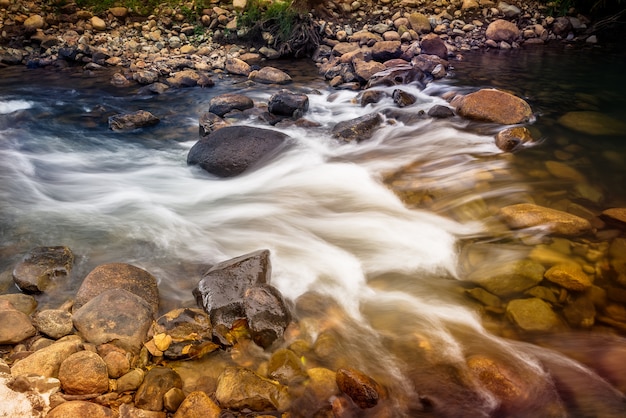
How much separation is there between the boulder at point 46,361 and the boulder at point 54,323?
0.24 m

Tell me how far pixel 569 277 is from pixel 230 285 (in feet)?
8.12

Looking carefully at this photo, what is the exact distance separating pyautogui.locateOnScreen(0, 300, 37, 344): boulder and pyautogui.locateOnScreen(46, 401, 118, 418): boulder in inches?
30.6

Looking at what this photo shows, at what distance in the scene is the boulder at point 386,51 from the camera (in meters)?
10.1

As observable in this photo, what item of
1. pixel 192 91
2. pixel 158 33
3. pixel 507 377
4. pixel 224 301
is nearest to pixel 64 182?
pixel 224 301

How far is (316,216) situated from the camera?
4.55m

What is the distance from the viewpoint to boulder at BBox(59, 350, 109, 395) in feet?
7.14

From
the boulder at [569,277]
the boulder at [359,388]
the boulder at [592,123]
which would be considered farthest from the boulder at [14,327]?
the boulder at [592,123]

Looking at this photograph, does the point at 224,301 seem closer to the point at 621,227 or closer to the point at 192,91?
the point at 621,227

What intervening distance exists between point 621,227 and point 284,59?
31.0ft

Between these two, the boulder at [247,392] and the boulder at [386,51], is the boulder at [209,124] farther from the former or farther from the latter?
the boulder at [386,51]

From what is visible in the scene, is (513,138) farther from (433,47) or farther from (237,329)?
(433,47)

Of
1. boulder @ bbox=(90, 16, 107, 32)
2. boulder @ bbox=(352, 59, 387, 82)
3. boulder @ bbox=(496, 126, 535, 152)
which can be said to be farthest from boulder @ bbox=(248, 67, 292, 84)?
boulder @ bbox=(90, 16, 107, 32)

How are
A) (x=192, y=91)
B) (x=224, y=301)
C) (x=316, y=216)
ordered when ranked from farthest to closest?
(x=192, y=91) < (x=316, y=216) < (x=224, y=301)

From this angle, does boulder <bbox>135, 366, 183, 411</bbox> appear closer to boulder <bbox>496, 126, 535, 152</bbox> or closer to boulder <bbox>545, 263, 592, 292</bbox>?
boulder <bbox>545, 263, 592, 292</bbox>
